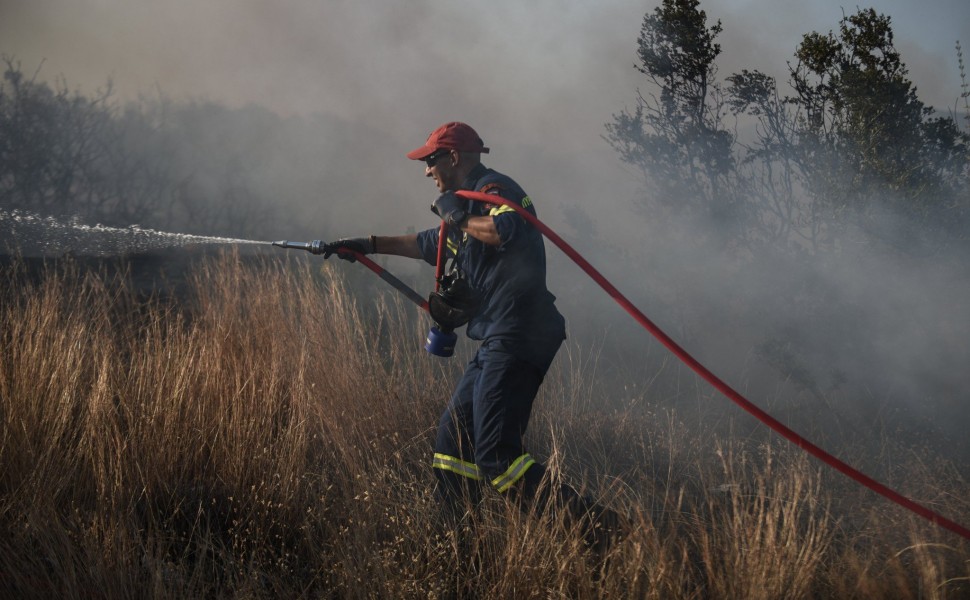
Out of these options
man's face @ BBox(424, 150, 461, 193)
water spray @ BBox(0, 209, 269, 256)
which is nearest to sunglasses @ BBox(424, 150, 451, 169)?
man's face @ BBox(424, 150, 461, 193)

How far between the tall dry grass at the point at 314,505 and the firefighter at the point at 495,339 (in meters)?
0.14

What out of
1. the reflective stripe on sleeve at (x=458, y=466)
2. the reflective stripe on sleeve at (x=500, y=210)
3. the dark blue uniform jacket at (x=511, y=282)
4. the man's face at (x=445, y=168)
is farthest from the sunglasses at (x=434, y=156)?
the reflective stripe on sleeve at (x=458, y=466)

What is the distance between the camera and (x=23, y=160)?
900 cm

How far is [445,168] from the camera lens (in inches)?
129

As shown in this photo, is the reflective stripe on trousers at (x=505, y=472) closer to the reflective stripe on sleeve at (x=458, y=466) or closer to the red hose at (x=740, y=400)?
the reflective stripe on sleeve at (x=458, y=466)

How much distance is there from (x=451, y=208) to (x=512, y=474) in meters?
1.04

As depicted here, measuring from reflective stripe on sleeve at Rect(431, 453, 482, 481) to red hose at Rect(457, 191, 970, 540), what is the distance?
2.91 ft

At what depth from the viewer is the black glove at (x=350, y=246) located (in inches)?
141

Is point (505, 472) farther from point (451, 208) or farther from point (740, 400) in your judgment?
A: point (451, 208)

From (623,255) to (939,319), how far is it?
401 centimetres

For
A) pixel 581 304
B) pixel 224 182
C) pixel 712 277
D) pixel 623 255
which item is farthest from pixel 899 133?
pixel 224 182

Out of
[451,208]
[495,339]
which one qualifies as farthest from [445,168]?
[495,339]

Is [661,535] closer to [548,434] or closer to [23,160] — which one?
[548,434]

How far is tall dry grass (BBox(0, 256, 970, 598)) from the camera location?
2439mm
